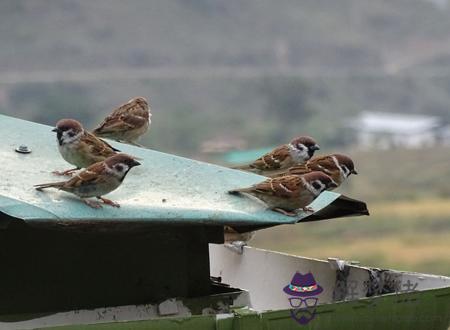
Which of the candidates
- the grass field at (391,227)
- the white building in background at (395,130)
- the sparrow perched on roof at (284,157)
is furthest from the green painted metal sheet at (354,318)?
the white building in background at (395,130)

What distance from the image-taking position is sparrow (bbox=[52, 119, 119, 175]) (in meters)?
6.64

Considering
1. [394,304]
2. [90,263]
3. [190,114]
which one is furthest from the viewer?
[190,114]

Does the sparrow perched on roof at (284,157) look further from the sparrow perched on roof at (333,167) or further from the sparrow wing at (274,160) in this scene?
the sparrow perched on roof at (333,167)

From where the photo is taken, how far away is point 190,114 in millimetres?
70312

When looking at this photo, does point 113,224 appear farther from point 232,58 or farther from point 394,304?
point 232,58

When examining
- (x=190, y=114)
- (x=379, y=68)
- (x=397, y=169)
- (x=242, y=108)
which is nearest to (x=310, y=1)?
(x=379, y=68)

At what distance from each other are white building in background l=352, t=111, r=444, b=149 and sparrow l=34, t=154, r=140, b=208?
Result: 5886cm

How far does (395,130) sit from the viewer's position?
238 ft

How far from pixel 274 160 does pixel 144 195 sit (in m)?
2.24

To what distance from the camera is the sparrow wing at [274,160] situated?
8.12m

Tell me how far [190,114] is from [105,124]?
6155cm

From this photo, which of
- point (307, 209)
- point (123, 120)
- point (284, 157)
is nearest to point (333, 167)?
point (284, 157)

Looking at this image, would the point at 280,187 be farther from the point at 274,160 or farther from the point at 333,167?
the point at 274,160

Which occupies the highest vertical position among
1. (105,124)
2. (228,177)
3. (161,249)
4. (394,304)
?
(105,124)
